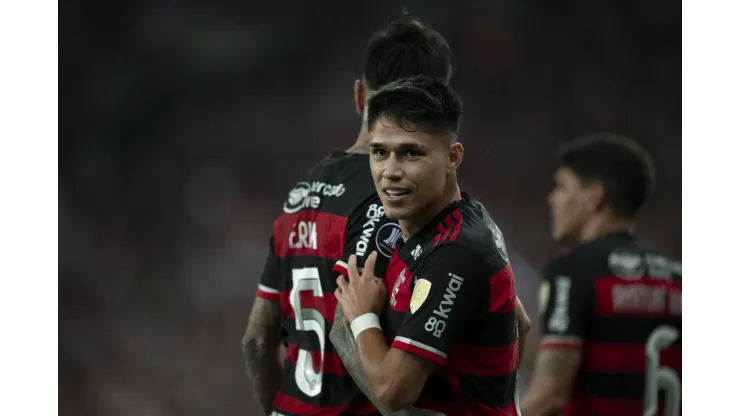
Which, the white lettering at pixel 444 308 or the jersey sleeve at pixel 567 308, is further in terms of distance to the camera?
the jersey sleeve at pixel 567 308

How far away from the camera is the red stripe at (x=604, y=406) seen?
3.23 meters

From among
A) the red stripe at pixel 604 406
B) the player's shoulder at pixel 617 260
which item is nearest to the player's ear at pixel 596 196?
the player's shoulder at pixel 617 260

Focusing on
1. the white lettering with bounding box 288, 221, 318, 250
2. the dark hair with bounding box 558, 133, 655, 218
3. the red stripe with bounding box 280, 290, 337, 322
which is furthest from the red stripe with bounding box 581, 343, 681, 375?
the white lettering with bounding box 288, 221, 318, 250

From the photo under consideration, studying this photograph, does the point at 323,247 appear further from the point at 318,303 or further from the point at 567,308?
the point at 567,308

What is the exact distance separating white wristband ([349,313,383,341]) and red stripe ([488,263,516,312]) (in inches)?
13.0

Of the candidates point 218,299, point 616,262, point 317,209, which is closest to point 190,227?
point 218,299

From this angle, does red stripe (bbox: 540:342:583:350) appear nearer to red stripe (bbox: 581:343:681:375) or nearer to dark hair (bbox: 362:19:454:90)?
red stripe (bbox: 581:343:681:375)

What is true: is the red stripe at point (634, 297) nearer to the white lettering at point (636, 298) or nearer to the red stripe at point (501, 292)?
the white lettering at point (636, 298)

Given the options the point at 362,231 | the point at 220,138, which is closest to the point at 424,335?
the point at 362,231

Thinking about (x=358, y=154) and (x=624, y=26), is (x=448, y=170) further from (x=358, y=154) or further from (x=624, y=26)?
(x=624, y=26)

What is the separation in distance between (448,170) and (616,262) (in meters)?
1.13

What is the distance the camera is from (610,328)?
3.21 m

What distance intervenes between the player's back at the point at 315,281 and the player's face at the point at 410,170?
0.40m

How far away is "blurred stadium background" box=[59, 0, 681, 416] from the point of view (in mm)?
4672
